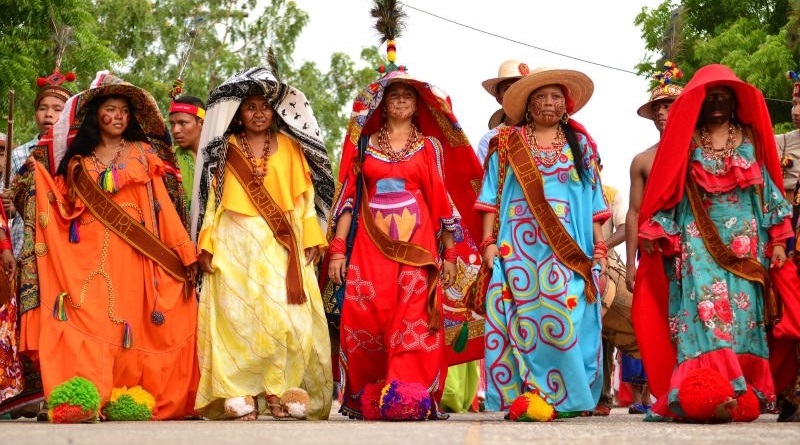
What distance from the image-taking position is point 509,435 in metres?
6.80

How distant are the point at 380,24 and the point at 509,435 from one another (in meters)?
4.45

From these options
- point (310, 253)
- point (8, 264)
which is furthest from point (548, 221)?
point (8, 264)

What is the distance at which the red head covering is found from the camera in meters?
9.16

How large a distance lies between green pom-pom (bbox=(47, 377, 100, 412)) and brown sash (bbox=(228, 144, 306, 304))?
1651 mm

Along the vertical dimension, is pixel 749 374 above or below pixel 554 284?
below

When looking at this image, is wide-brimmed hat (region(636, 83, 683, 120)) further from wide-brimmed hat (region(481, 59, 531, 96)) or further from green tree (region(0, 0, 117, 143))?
green tree (region(0, 0, 117, 143))

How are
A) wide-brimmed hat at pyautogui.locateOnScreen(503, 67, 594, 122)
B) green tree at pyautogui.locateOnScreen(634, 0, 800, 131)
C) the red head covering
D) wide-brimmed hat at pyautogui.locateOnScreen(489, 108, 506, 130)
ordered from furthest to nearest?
green tree at pyautogui.locateOnScreen(634, 0, 800, 131) < wide-brimmed hat at pyautogui.locateOnScreen(489, 108, 506, 130) < wide-brimmed hat at pyautogui.locateOnScreen(503, 67, 594, 122) < the red head covering

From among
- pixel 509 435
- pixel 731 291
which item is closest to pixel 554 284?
pixel 731 291

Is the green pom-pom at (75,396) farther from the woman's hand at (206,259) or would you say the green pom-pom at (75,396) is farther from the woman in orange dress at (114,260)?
the woman's hand at (206,259)

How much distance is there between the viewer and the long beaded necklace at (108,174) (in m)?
10.0

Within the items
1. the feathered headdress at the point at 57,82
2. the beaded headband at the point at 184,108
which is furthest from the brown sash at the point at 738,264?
the feathered headdress at the point at 57,82

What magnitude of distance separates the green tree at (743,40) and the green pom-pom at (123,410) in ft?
41.8

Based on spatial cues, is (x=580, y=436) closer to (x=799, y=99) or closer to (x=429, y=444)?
(x=429, y=444)

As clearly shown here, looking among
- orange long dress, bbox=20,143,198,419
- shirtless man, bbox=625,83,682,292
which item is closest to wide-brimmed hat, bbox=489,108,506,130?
shirtless man, bbox=625,83,682,292
